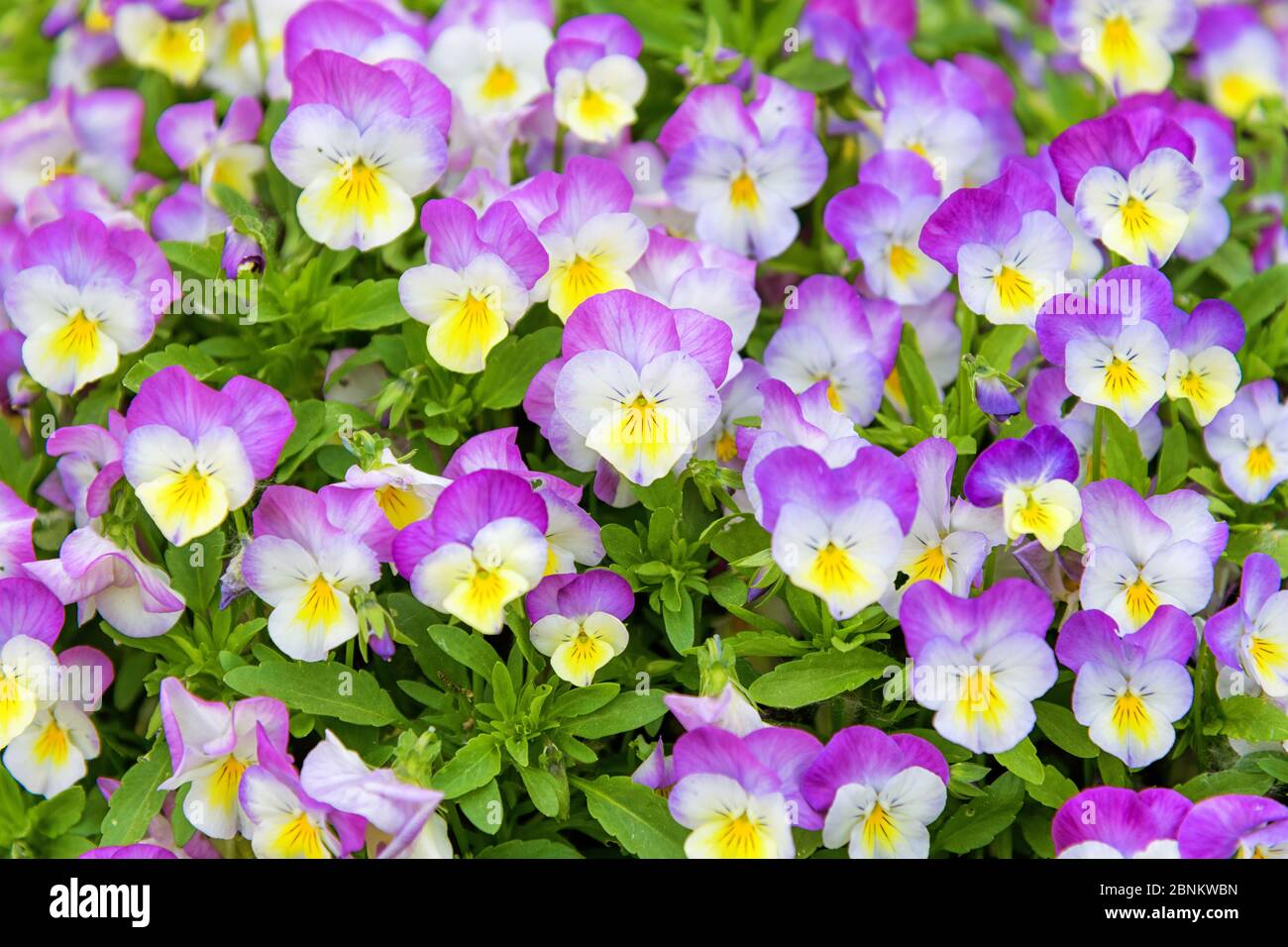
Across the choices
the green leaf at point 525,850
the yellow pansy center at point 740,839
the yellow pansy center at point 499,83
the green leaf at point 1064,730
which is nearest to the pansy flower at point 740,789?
the yellow pansy center at point 740,839

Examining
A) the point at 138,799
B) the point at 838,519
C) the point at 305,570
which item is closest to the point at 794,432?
the point at 838,519

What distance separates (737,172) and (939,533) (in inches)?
18.2

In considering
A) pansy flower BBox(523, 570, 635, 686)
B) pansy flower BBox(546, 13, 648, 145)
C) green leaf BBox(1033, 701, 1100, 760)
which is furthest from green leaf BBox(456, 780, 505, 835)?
pansy flower BBox(546, 13, 648, 145)

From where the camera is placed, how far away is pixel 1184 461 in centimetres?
125

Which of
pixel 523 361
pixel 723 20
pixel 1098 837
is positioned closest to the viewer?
pixel 1098 837

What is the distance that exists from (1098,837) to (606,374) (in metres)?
0.54

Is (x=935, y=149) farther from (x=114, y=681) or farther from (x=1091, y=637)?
(x=114, y=681)

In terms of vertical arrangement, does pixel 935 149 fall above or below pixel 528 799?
above

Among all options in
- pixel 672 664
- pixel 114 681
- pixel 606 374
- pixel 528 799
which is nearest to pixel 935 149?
pixel 606 374

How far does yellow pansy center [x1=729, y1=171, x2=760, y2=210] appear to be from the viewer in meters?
1.37

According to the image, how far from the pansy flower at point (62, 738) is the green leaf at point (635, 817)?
45 centimetres

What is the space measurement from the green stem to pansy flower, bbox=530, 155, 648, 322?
443mm

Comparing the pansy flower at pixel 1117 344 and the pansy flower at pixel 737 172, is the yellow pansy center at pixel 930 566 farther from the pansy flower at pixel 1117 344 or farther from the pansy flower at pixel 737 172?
the pansy flower at pixel 737 172

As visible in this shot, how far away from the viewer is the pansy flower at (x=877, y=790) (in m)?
1.03
